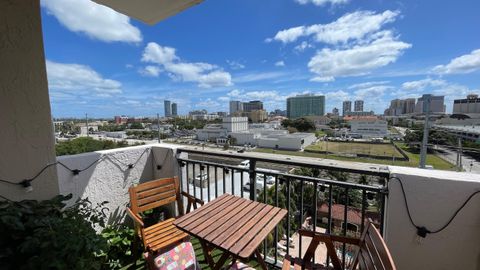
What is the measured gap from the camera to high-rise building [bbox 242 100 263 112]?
58.3 m

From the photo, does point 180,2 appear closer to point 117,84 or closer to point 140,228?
point 140,228

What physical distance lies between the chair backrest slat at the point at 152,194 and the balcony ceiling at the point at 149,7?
70.6 inches

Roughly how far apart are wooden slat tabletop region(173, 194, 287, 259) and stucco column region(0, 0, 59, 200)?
121 cm

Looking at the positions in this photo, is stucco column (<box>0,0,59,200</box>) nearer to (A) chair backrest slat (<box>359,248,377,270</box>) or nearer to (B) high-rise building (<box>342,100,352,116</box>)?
(A) chair backrest slat (<box>359,248,377,270</box>)

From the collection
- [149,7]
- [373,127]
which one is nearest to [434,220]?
[149,7]

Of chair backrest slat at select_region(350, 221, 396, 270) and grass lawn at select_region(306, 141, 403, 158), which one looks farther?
grass lawn at select_region(306, 141, 403, 158)

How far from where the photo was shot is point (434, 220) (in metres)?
1.51

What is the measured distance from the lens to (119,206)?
9.21 ft

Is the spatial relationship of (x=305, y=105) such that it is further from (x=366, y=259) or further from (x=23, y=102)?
(x=23, y=102)

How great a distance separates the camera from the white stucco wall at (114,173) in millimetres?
2289

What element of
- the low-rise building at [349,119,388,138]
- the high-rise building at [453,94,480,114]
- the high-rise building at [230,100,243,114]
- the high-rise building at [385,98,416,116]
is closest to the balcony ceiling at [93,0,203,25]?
the high-rise building at [453,94,480,114]

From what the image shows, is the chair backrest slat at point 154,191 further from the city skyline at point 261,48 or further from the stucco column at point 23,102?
the city skyline at point 261,48

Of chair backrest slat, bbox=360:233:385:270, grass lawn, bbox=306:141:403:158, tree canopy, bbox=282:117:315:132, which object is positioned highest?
chair backrest slat, bbox=360:233:385:270

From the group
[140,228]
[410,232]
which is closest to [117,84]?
[140,228]
